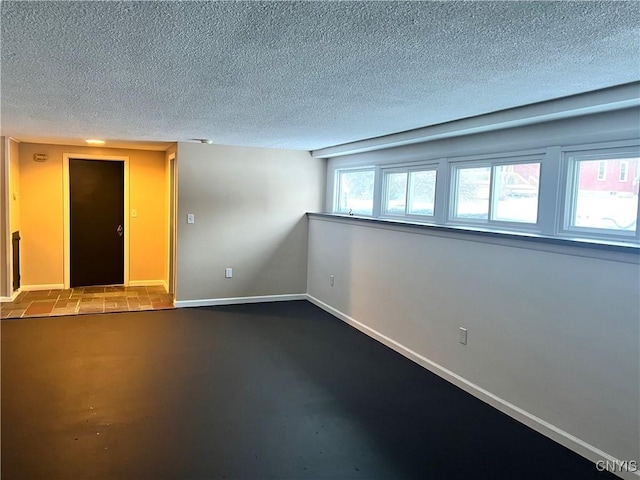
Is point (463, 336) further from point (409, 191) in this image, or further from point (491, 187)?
point (409, 191)

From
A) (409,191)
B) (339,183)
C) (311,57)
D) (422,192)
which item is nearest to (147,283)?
(339,183)

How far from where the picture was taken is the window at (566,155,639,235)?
Answer: 2.77m

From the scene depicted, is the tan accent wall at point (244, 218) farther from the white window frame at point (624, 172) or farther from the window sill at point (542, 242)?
the white window frame at point (624, 172)

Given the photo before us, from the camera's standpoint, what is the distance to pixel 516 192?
350cm

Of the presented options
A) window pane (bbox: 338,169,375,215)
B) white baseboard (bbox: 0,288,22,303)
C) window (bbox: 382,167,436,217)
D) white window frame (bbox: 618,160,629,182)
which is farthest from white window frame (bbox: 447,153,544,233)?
white baseboard (bbox: 0,288,22,303)

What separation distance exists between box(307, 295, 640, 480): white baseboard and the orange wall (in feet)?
12.9

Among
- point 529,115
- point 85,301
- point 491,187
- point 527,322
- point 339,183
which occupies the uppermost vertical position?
point 529,115

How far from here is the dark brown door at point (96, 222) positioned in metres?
6.56

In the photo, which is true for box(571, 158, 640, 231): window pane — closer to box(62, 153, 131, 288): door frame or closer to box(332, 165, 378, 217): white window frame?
box(332, 165, 378, 217): white window frame

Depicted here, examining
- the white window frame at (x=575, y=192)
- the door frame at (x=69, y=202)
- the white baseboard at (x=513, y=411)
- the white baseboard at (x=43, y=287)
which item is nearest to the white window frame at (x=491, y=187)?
the white window frame at (x=575, y=192)

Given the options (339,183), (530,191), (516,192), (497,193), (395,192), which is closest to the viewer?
(530,191)

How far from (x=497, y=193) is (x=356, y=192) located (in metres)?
2.32

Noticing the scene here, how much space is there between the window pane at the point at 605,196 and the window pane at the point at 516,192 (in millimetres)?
310

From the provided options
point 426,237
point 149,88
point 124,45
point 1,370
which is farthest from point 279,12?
point 1,370
